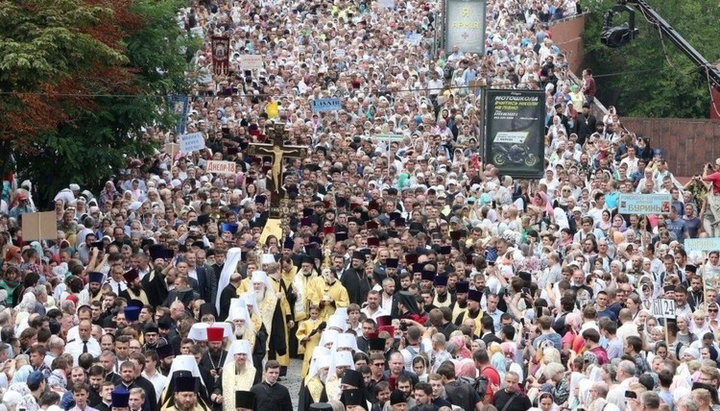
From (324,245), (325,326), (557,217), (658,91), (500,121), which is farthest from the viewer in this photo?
(658,91)

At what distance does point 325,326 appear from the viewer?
2567 centimetres

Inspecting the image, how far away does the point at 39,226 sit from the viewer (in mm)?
29016

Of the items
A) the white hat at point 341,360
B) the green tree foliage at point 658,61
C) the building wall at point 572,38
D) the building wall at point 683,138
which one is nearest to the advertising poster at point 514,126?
the white hat at point 341,360

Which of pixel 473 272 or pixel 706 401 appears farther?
pixel 473 272

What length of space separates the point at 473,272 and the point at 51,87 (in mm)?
7897

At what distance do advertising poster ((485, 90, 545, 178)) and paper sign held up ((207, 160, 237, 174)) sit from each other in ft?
16.3

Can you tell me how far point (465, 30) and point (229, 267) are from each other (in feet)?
73.8

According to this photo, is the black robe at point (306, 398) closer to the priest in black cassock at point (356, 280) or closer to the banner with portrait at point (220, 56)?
the priest in black cassock at point (356, 280)

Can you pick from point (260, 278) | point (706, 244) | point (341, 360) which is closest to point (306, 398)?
point (341, 360)

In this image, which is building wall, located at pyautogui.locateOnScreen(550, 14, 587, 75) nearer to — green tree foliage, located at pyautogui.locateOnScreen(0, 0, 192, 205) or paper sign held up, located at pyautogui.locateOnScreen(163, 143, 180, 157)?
green tree foliage, located at pyautogui.locateOnScreen(0, 0, 192, 205)

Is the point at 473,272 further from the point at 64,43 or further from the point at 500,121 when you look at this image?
the point at 500,121

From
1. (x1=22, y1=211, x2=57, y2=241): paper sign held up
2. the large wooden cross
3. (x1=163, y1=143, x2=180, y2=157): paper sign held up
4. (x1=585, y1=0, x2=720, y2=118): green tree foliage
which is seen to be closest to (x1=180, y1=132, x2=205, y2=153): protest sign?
(x1=163, y1=143, x2=180, y2=157): paper sign held up

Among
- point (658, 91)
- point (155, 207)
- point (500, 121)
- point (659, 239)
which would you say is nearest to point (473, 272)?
point (659, 239)

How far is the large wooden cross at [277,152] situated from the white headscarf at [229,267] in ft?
6.66
